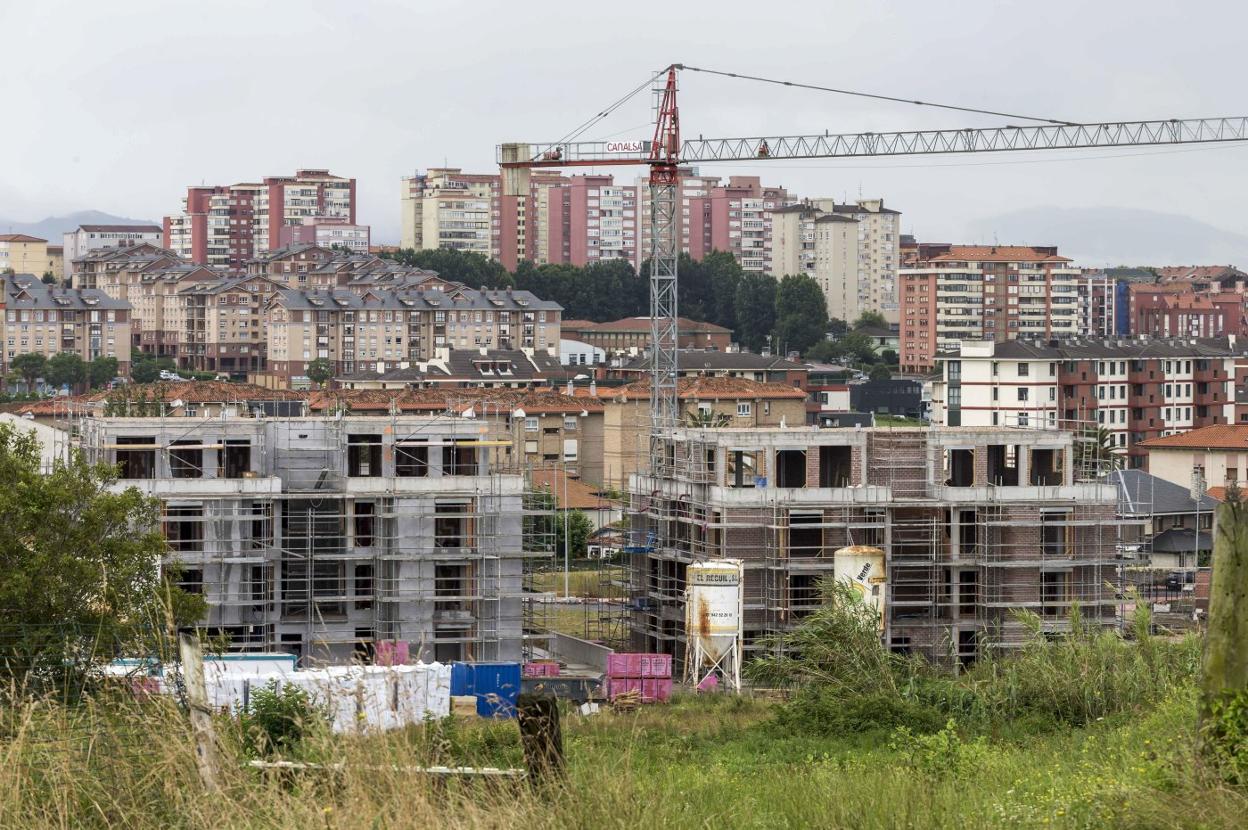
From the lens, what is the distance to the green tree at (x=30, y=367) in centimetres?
8919

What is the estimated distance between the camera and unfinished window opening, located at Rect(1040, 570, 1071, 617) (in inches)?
1021

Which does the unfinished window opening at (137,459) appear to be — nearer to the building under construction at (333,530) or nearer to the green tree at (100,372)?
the building under construction at (333,530)

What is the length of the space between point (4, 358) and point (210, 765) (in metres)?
92.4

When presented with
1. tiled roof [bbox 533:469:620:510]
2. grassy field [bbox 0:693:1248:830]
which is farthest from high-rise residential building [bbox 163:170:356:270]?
grassy field [bbox 0:693:1248:830]

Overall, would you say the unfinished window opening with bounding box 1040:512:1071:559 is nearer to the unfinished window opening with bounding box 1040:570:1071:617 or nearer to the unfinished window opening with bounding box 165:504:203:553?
the unfinished window opening with bounding box 1040:570:1071:617

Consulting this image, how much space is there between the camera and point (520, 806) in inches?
261

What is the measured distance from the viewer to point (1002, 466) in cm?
2727

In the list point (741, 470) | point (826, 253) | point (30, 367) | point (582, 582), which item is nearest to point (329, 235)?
point (826, 253)

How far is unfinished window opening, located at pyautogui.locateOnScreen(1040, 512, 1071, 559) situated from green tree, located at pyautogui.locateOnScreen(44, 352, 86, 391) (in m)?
70.1

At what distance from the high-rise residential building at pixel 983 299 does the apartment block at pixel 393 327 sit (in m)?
20.5

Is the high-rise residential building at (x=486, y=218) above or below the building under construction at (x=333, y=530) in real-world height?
above

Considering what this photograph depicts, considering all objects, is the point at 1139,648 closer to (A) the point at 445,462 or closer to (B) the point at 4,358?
(A) the point at 445,462

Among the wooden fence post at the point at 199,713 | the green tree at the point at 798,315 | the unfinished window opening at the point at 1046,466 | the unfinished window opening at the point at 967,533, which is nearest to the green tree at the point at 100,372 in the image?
the green tree at the point at 798,315

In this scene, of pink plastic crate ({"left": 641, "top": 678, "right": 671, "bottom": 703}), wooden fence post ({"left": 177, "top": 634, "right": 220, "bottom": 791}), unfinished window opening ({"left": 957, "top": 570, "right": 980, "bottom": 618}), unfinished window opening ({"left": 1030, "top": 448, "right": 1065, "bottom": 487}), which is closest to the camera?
wooden fence post ({"left": 177, "top": 634, "right": 220, "bottom": 791})
